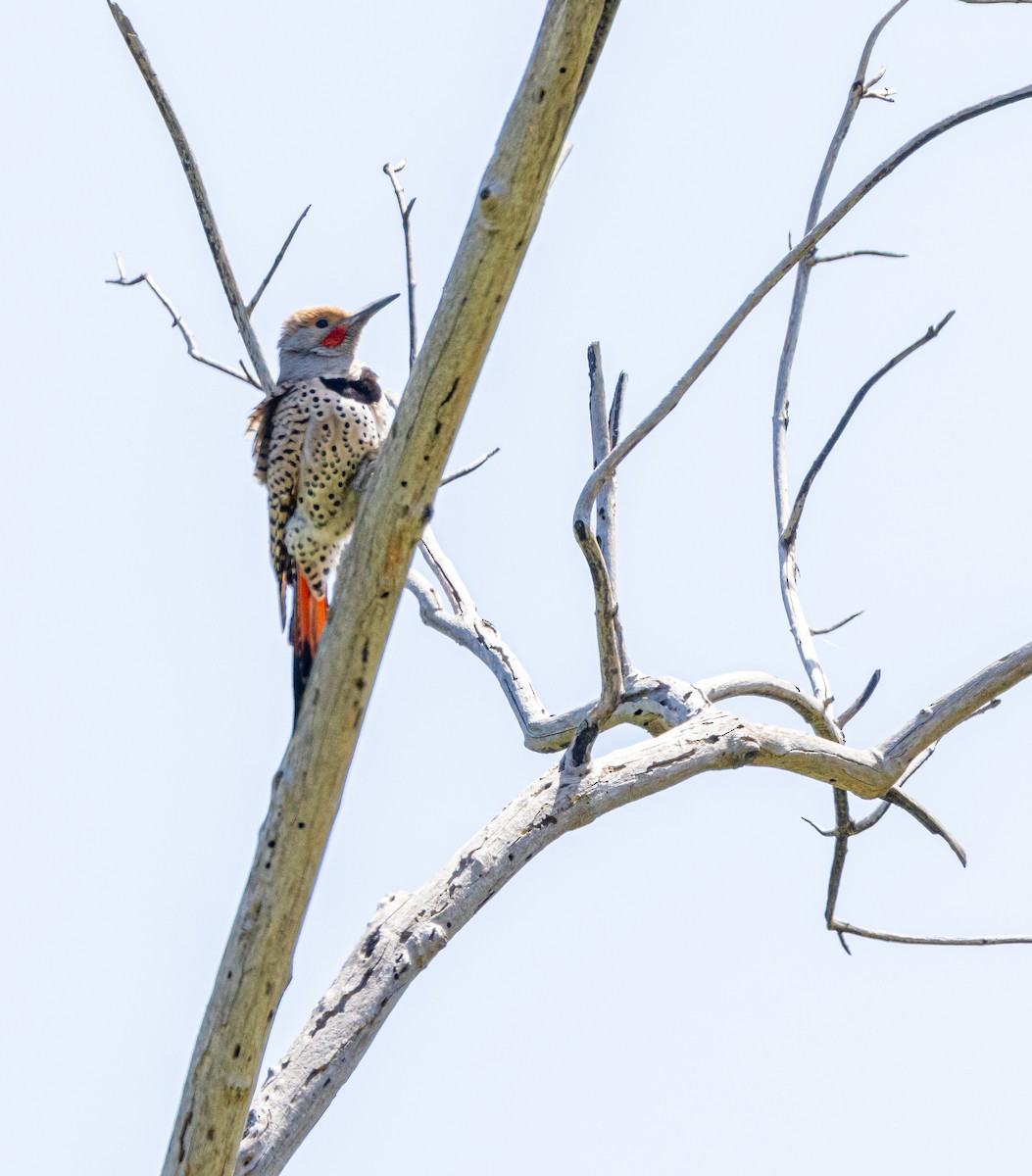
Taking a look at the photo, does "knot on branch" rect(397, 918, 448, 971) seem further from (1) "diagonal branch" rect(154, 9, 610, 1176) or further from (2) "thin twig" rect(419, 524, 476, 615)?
(2) "thin twig" rect(419, 524, 476, 615)

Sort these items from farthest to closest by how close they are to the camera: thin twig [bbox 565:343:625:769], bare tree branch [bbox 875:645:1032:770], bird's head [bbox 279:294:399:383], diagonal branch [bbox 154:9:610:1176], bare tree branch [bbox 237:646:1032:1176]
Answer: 1. bird's head [bbox 279:294:399:383]
2. bare tree branch [bbox 875:645:1032:770]
3. bare tree branch [bbox 237:646:1032:1176]
4. thin twig [bbox 565:343:625:769]
5. diagonal branch [bbox 154:9:610:1176]

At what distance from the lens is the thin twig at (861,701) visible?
4090 millimetres

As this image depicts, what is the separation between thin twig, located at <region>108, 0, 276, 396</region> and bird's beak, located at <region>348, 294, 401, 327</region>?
3.83 ft

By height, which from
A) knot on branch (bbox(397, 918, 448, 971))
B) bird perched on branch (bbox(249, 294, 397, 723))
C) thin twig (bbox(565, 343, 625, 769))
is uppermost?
bird perched on branch (bbox(249, 294, 397, 723))

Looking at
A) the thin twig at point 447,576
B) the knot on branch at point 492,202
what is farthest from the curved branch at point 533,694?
the knot on branch at point 492,202

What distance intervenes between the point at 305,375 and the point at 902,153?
8.52 ft

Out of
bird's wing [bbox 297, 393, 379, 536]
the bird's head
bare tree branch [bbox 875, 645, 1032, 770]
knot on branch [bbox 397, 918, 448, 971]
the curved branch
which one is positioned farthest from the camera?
the bird's head

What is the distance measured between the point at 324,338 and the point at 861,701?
8.09 feet

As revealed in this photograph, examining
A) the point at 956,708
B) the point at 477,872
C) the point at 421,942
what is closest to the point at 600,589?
the point at 477,872

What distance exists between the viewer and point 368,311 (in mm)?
5395

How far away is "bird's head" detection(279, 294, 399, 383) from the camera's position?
17.5 ft

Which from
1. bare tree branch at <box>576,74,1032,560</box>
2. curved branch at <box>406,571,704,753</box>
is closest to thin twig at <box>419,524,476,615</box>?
curved branch at <box>406,571,704,753</box>

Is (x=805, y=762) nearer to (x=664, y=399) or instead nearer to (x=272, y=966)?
(x=664, y=399)

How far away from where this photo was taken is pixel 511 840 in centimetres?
351
